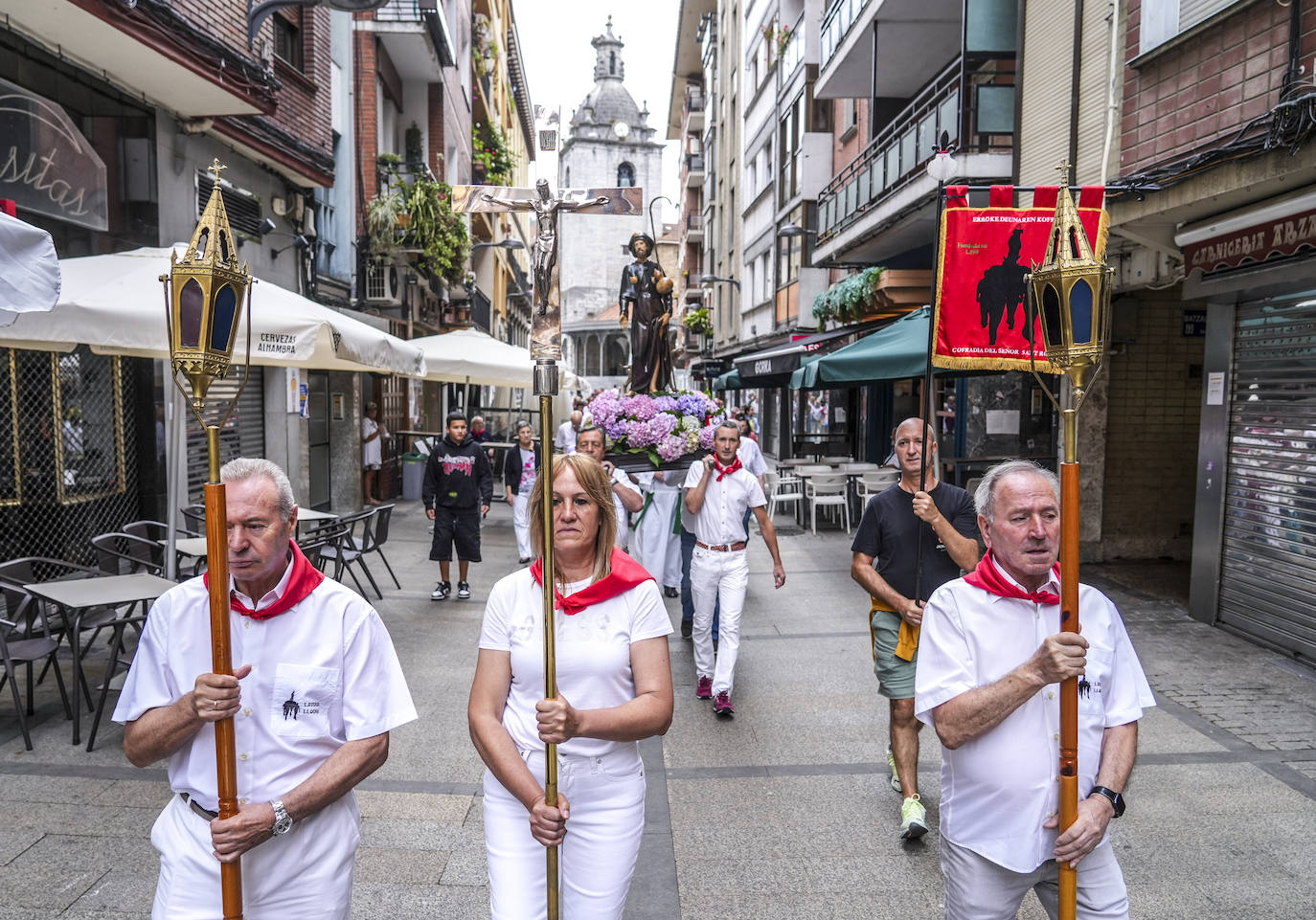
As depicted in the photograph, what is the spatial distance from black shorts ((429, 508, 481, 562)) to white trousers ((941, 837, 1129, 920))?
25.1 feet

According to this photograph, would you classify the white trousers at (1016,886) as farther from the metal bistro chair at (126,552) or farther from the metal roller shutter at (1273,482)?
the metal bistro chair at (126,552)

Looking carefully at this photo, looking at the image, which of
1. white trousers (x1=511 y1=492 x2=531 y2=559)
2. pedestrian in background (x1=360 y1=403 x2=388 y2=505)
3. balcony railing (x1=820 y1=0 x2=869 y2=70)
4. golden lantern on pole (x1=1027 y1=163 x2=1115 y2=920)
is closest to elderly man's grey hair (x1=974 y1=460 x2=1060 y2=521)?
golden lantern on pole (x1=1027 y1=163 x2=1115 y2=920)

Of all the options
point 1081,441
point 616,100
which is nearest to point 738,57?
point 1081,441

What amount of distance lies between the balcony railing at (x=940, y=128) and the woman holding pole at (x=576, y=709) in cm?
998

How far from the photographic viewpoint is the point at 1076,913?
2619 millimetres

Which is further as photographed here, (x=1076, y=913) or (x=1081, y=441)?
(x=1081, y=441)

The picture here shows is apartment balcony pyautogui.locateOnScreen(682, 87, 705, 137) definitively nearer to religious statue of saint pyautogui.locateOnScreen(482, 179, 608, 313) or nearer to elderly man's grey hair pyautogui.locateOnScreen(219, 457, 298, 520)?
religious statue of saint pyautogui.locateOnScreen(482, 179, 608, 313)

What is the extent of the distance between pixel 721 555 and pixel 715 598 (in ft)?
0.99

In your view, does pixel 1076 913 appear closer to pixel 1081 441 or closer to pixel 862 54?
pixel 1081 441

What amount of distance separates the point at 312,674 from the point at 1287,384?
803cm

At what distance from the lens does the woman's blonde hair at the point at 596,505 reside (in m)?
2.90

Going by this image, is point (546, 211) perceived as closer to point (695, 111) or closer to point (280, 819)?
point (280, 819)

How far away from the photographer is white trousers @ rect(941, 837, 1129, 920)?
2590 millimetres

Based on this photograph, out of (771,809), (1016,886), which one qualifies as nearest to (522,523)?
(771,809)
